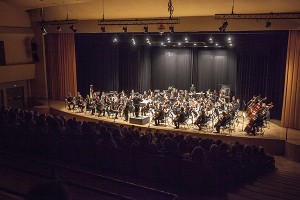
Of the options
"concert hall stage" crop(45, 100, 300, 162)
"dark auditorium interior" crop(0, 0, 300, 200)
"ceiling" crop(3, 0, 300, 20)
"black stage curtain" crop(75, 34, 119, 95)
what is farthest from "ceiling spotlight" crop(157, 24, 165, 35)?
"concert hall stage" crop(45, 100, 300, 162)

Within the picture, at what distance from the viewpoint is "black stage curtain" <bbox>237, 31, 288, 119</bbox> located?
15586mm

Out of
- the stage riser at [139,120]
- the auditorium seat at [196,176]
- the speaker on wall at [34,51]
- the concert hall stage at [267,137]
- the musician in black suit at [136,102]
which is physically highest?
the speaker on wall at [34,51]

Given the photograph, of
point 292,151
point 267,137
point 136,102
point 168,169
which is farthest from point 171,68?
point 168,169

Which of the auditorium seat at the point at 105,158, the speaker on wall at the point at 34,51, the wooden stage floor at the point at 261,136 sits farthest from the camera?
the speaker on wall at the point at 34,51

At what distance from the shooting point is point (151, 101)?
16219 mm

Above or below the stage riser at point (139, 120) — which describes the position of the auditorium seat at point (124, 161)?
above

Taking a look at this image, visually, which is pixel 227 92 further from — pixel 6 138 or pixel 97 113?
pixel 6 138

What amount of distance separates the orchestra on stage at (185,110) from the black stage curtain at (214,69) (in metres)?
1.57

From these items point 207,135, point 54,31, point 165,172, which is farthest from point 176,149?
point 54,31

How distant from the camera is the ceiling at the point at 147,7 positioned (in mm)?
12727

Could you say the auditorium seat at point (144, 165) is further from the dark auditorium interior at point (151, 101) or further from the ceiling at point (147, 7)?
the ceiling at point (147, 7)

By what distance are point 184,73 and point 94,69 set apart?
6.13m

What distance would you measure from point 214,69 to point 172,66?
299 cm

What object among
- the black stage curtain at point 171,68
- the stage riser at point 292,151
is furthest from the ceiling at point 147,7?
the stage riser at point 292,151
